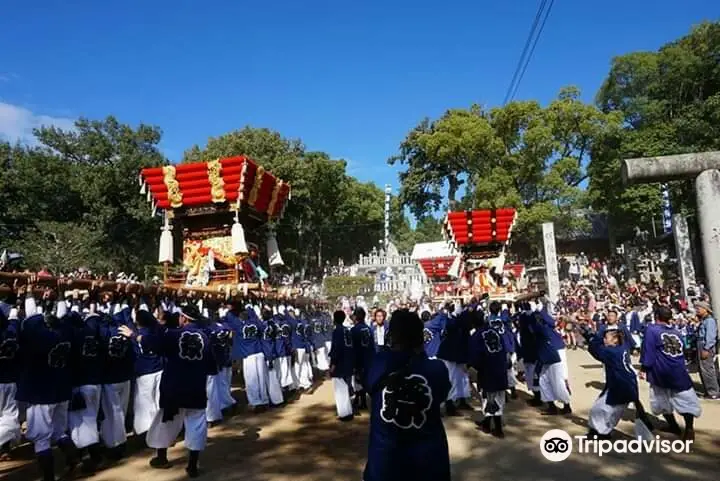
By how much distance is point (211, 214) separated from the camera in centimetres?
1162

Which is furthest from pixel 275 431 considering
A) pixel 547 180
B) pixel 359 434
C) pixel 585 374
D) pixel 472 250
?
pixel 547 180

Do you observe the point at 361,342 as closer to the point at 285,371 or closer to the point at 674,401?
the point at 285,371

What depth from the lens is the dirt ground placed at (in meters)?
5.10

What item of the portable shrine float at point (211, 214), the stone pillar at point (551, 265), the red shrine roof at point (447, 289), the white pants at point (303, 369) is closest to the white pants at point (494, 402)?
the white pants at point (303, 369)

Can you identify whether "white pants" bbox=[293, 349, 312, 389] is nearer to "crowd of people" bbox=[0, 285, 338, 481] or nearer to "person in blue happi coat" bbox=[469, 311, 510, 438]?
"crowd of people" bbox=[0, 285, 338, 481]

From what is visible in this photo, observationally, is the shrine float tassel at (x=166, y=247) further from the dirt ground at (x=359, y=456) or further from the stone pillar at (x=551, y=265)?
the stone pillar at (x=551, y=265)

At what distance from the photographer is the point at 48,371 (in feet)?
16.3

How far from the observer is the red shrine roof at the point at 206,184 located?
11.1 m

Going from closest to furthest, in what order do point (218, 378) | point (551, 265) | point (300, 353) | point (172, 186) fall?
1. point (218, 378)
2. point (300, 353)
3. point (172, 186)
4. point (551, 265)

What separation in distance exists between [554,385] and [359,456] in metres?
3.45

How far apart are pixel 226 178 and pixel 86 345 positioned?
613cm

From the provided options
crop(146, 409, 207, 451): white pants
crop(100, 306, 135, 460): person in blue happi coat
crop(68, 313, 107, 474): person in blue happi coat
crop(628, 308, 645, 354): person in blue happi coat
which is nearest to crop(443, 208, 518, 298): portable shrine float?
crop(628, 308, 645, 354): person in blue happi coat

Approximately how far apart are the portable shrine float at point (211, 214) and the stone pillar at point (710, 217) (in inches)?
306

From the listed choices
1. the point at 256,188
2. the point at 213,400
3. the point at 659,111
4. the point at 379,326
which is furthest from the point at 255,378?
the point at 659,111
